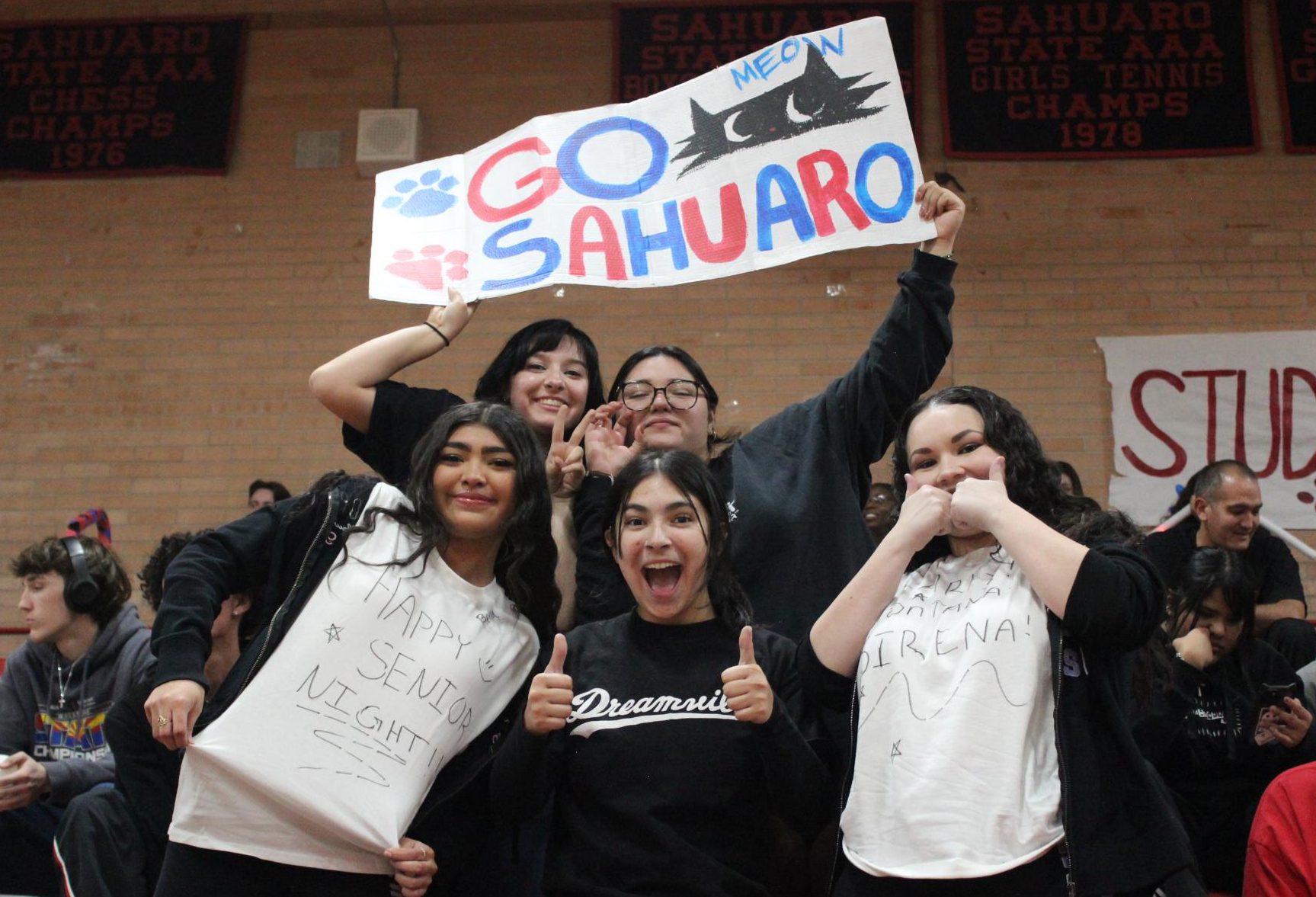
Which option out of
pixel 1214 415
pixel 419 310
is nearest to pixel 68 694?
pixel 419 310

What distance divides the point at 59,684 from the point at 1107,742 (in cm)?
291

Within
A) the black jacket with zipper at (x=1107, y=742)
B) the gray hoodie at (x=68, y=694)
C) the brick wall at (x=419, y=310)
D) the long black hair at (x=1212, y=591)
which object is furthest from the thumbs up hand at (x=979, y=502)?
the brick wall at (x=419, y=310)

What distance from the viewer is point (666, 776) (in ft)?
6.30

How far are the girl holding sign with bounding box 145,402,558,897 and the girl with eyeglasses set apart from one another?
0.78 feet

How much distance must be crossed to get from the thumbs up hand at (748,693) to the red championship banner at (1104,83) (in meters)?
4.46

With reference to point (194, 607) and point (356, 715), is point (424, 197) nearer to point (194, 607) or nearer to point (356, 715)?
point (194, 607)

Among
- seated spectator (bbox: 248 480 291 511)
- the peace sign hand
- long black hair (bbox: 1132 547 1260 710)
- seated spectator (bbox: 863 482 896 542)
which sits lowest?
long black hair (bbox: 1132 547 1260 710)

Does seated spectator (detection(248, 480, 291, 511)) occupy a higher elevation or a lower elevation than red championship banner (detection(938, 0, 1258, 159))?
lower

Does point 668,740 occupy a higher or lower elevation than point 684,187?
lower

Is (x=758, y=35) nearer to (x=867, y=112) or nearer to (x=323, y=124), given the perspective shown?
(x=323, y=124)

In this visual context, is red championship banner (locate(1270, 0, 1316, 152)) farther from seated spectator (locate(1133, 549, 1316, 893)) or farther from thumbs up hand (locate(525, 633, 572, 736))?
thumbs up hand (locate(525, 633, 572, 736))

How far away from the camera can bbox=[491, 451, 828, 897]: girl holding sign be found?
188 cm

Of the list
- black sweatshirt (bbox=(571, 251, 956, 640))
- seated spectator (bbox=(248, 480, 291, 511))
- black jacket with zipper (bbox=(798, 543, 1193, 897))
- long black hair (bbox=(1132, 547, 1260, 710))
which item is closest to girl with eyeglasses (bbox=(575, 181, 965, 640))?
black sweatshirt (bbox=(571, 251, 956, 640))

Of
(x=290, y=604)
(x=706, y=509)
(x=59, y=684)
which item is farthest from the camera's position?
(x=59, y=684)
